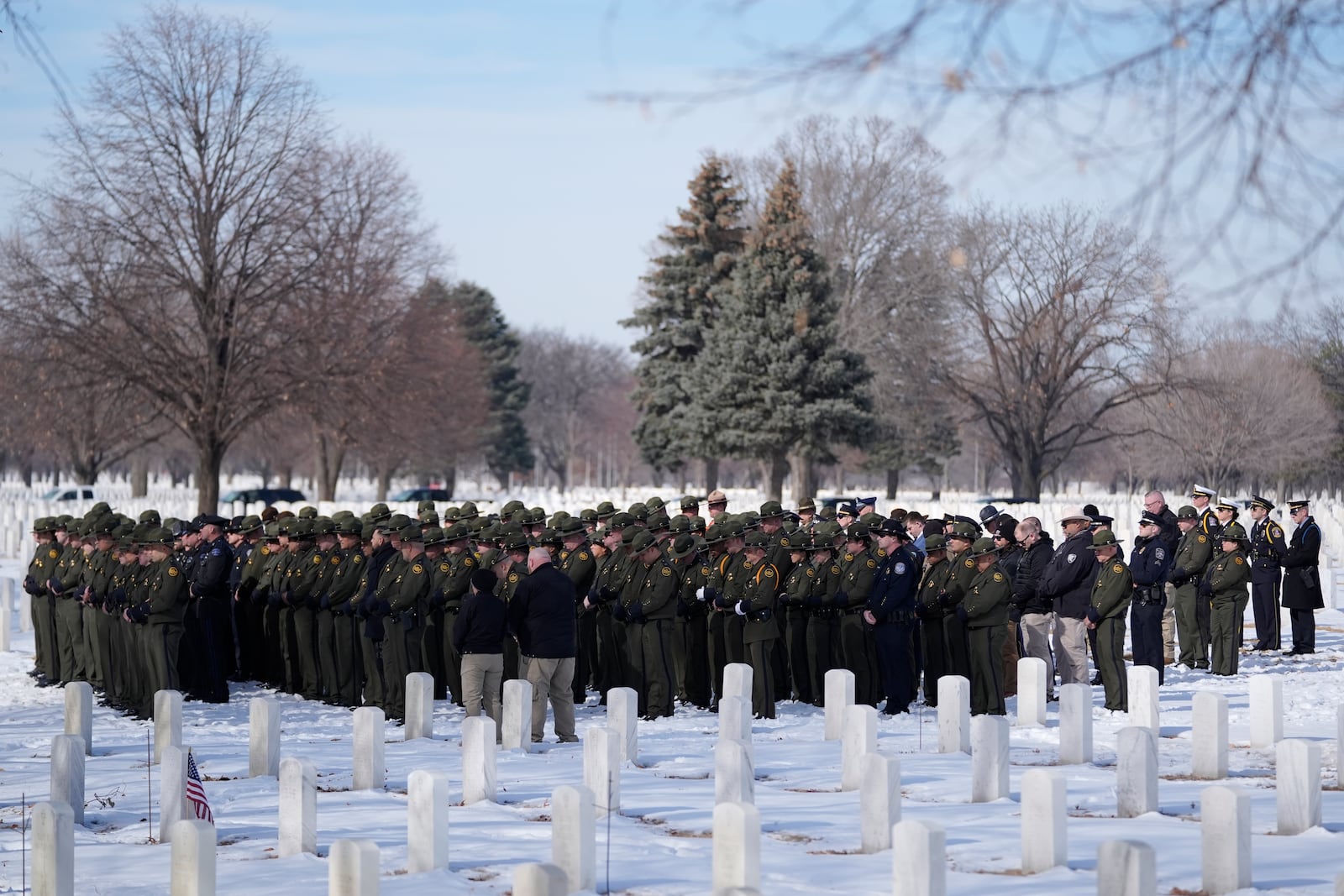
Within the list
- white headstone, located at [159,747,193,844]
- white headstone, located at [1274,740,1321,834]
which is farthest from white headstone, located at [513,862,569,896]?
white headstone, located at [1274,740,1321,834]

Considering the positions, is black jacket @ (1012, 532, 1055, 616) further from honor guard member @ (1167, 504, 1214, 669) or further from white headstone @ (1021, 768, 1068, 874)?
white headstone @ (1021, 768, 1068, 874)

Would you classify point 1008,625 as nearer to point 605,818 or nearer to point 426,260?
point 605,818

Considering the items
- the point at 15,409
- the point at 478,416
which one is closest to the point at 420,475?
the point at 478,416

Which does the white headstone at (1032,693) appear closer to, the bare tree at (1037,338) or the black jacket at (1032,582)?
the black jacket at (1032,582)

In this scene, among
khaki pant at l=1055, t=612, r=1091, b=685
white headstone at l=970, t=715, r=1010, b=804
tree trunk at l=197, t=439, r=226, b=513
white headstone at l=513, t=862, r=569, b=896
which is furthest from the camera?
tree trunk at l=197, t=439, r=226, b=513

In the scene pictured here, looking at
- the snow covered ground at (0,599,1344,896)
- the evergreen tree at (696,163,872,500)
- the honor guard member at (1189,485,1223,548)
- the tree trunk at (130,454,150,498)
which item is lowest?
the snow covered ground at (0,599,1344,896)

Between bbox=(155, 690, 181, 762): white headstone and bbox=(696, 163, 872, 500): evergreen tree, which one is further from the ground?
bbox=(696, 163, 872, 500): evergreen tree

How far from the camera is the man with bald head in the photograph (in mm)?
12297

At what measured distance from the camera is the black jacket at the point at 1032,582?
1469 cm

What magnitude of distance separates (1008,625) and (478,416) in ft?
150

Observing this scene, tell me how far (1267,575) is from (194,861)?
14.7 metres

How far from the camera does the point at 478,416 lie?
60.2 metres

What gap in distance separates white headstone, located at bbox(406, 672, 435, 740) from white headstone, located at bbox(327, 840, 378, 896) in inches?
214

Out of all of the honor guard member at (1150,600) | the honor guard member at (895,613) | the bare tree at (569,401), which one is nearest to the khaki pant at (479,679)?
the honor guard member at (895,613)
